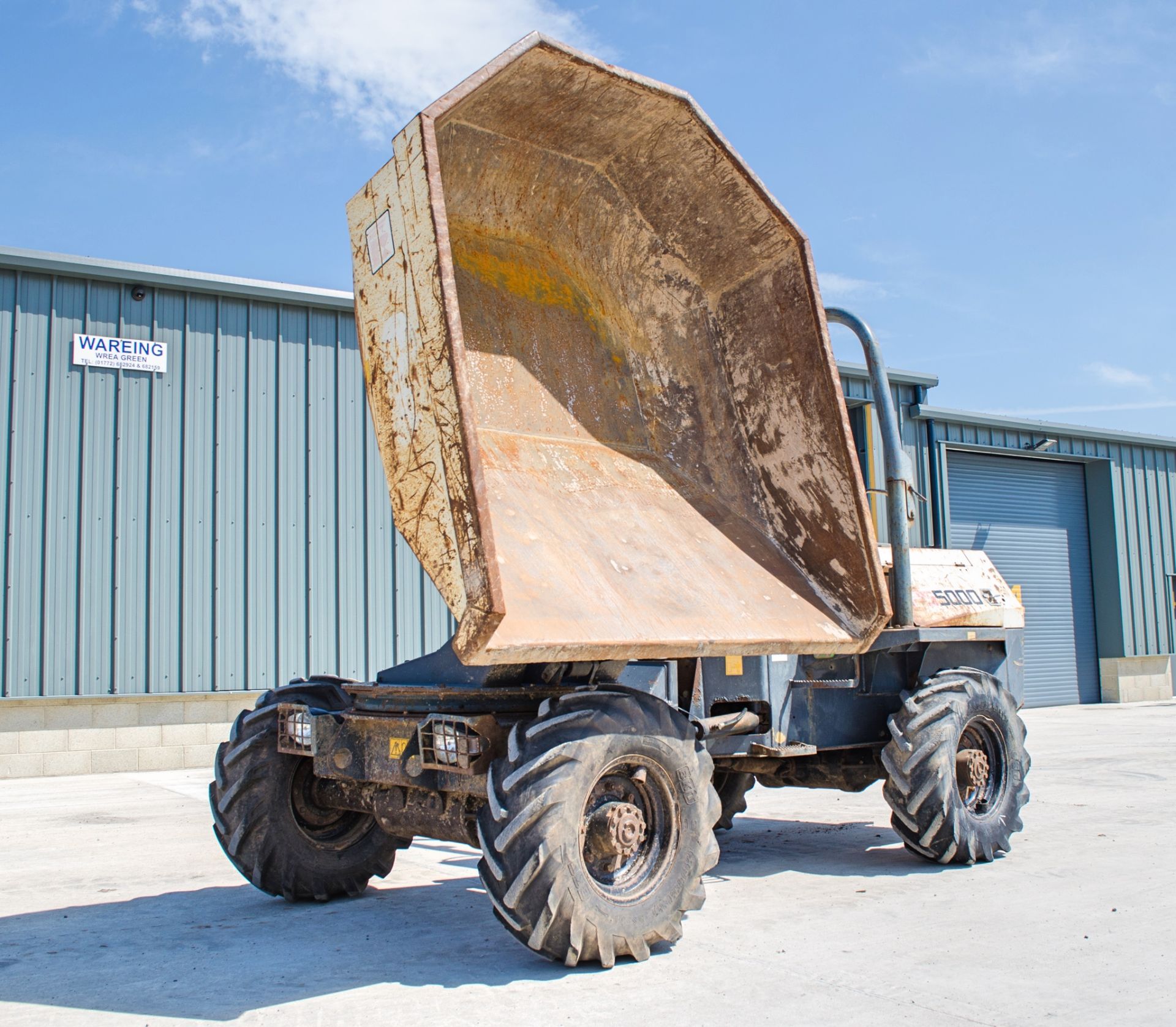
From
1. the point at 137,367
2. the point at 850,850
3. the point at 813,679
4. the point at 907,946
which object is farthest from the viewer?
the point at 137,367

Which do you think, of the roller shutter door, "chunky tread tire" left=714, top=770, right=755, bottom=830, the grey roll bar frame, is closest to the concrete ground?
"chunky tread tire" left=714, top=770, right=755, bottom=830

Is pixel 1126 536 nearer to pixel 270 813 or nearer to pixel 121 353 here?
pixel 121 353

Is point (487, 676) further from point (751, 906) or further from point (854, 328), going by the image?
point (854, 328)

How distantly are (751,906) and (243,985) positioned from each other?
2.68 metres

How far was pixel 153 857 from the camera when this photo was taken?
778 cm

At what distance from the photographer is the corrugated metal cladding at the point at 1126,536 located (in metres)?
24.5

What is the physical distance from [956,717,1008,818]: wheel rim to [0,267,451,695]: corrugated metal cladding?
361 inches

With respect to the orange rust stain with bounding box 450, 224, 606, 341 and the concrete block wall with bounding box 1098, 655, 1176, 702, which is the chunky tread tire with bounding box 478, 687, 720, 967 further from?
the concrete block wall with bounding box 1098, 655, 1176, 702

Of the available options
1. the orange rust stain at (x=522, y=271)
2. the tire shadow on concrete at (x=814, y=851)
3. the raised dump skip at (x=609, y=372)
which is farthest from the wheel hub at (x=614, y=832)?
the orange rust stain at (x=522, y=271)

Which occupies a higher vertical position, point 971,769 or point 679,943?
point 971,769

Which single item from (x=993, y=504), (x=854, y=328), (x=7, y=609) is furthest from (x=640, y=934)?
(x=993, y=504)

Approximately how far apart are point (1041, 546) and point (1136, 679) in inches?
153

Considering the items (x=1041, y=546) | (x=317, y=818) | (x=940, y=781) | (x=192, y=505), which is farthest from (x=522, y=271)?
(x=1041, y=546)

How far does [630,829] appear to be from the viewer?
472 cm
